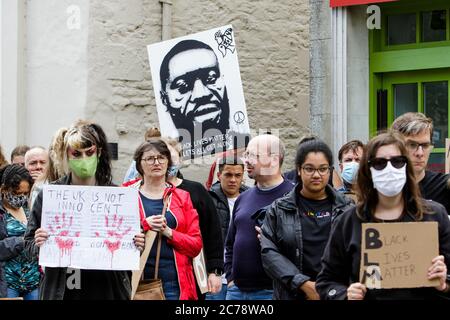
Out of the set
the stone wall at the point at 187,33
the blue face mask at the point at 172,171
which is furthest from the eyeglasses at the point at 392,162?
the stone wall at the point at 187,33

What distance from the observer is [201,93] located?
9.77 metres

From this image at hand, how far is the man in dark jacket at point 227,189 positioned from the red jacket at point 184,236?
66.9 inches

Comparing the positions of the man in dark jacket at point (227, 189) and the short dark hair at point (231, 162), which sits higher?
the short dark hair at point (231, 162)

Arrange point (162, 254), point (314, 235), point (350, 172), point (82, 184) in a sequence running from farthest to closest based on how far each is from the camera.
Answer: point (350, 172) → point (162, 254) → point (82, 184) → point (314, 235)

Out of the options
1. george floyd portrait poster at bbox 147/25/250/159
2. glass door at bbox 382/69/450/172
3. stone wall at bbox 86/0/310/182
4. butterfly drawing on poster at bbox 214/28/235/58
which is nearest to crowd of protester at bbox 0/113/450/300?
george floyd portrait poster at bbox 147/25/250/159

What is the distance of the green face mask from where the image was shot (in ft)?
21.6

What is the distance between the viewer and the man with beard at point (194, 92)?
31.6 feet

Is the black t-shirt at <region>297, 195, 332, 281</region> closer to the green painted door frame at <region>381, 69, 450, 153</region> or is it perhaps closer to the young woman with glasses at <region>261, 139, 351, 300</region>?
the young woman with glasses at <region>261, 139, 351, 300</region>

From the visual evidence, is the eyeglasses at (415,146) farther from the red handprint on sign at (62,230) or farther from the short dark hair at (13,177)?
the short dark hair at (13,177)

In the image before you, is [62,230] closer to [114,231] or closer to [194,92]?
[114,231]

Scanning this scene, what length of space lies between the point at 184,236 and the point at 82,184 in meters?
0.83

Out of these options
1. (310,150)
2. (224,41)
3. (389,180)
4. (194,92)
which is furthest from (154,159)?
(224,41)
